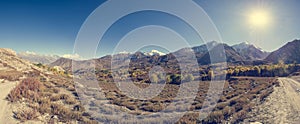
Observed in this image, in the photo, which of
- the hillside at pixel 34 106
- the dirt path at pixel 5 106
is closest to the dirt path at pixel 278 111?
the hillside at pixel 34 106

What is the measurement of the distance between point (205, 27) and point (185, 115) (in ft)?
22.0

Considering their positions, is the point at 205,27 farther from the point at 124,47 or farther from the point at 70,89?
the point at 70,89

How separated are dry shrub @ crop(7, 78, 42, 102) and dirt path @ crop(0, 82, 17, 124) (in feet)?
1.43

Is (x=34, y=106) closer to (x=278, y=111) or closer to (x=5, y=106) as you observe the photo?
(x=5, y=106)

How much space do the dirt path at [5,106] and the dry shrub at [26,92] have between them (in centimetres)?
44

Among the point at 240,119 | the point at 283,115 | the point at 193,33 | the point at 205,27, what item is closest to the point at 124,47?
the point at 193,33

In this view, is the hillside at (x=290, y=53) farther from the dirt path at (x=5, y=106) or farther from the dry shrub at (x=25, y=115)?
the dry shrub at (x=25, y=115)

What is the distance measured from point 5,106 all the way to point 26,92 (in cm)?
276

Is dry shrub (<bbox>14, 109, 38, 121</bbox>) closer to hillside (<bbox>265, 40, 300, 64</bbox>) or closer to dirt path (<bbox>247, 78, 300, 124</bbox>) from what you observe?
dirt path (<bbox>247, 78, 300, 124</bbox>)

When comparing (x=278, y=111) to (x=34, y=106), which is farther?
(x=34, y=106)

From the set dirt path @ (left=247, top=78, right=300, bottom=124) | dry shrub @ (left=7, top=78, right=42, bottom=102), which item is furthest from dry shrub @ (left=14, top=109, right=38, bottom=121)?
dirt path @ (left=247, top=78, right=300, bottom=124)

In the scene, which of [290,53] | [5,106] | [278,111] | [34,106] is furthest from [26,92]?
[290,53]

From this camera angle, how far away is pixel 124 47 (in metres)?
20.3

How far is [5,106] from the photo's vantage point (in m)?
14.2
